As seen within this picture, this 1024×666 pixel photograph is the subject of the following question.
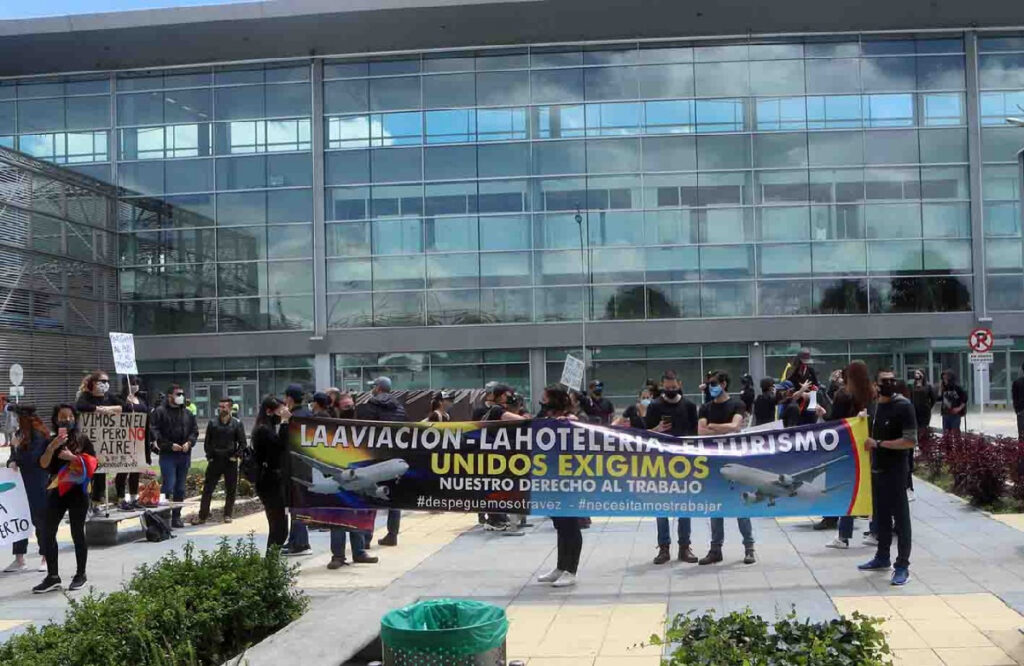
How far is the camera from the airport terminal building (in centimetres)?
4022

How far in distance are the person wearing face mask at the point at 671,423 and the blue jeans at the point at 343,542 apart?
3.31m

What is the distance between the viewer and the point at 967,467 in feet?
46.3

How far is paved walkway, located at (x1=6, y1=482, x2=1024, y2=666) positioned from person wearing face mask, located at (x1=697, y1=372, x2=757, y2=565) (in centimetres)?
22

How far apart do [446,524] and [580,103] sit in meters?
29.8

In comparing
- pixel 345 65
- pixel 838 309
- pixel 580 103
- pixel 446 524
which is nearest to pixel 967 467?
pixel 446 524

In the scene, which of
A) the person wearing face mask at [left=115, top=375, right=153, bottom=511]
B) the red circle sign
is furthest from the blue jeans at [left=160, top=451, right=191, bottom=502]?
the red circle sign

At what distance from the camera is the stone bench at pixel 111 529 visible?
13.1m

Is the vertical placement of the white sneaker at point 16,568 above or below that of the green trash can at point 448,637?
below

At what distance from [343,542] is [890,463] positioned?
5798 mm

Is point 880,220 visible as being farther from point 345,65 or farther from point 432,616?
point 432,616

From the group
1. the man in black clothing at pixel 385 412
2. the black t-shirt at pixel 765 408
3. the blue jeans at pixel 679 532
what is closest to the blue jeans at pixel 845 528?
the blue jeans at pixel 679 532

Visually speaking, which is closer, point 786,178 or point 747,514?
point 747,514

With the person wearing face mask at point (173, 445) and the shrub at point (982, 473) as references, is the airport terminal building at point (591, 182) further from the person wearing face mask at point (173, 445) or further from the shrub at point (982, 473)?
the person wearing face mask at point (173, 445)

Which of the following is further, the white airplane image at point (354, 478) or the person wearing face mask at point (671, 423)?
the person wearing face mask at point (671, 423)
